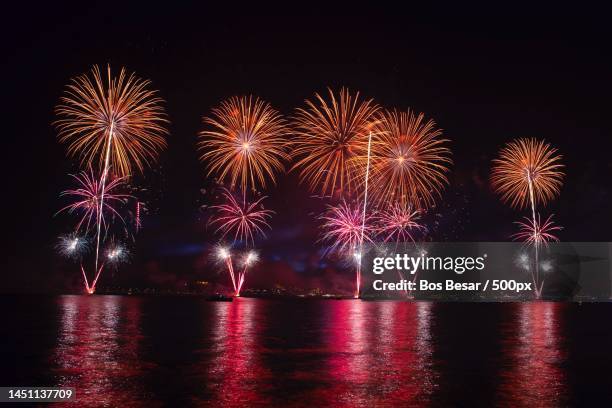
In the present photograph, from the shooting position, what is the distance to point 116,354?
28.3 metres

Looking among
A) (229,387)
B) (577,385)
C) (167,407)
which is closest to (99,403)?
(167,407)

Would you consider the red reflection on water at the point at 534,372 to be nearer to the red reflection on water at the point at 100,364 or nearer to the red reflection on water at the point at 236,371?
the red reflection on water at the point at 236,371

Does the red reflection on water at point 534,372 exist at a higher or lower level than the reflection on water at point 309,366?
higher

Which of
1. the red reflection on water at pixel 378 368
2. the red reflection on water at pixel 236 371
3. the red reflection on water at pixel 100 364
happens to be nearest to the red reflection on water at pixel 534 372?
the red reflection on water at pixel 378 368

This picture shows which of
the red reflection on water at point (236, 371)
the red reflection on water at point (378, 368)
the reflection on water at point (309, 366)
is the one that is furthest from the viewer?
the reflection on water at point (309, 366)

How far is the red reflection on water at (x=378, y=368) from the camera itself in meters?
18.9

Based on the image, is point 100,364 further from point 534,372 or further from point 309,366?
point 534,372

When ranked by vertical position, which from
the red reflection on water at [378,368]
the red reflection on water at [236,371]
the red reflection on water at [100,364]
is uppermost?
the red reflection on water at [378,368]

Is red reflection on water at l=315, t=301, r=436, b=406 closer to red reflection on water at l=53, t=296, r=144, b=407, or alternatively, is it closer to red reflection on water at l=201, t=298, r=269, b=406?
red reflection on water at l=201, t=298, r=269, b=406

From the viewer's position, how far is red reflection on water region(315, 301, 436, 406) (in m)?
18.9

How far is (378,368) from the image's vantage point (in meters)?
24.4

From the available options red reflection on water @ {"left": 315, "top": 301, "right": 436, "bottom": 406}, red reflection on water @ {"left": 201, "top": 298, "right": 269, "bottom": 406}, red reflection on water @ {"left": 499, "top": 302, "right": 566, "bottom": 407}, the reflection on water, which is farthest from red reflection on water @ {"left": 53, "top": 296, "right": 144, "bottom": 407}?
red reflection on water @ {"left": 499, "top": 302, "right": 566, "bottom": 407}

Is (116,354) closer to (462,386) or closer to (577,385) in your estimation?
(462,386)

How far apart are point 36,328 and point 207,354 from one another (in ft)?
66.6
